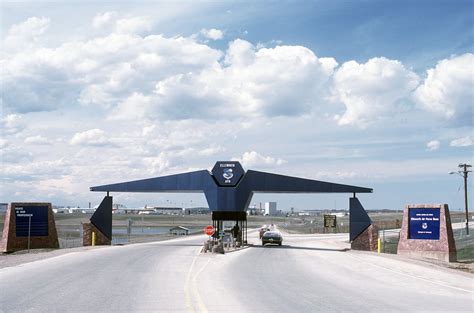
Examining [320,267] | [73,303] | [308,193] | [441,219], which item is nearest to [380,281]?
[320,267]

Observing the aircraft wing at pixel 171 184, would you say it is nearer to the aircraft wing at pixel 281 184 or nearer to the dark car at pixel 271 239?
the aircraft wing at pixel 281 184

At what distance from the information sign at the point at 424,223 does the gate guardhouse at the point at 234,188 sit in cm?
550

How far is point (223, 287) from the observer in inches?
635

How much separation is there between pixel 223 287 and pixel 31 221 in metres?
24.6

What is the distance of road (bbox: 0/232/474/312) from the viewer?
12711 millimetres

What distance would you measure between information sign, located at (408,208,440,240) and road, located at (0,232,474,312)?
8922mm

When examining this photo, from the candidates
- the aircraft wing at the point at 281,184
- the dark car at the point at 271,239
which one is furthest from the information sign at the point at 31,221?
the dark car at the point at 271,239

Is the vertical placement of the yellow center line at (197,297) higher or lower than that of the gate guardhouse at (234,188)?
lower

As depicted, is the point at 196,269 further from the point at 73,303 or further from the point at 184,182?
the point at 184,182

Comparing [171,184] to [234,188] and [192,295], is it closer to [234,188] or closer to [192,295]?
[234,188]

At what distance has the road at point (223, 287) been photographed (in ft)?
41.7

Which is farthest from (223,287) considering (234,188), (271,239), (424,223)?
(271,239)

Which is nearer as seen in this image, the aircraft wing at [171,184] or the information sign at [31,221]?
the information sign at [31,221]

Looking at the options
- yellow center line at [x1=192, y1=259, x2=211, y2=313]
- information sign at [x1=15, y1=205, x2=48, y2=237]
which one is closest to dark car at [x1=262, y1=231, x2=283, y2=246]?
information sign at [x1=15, y1=205, x2=48, y2=237]
